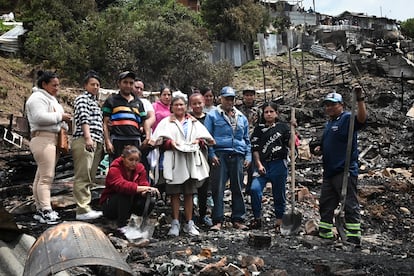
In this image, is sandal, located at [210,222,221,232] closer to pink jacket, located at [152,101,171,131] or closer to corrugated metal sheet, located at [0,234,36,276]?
pink jacket, located at [152,101,171,131]

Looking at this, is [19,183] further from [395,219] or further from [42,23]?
[42,23]

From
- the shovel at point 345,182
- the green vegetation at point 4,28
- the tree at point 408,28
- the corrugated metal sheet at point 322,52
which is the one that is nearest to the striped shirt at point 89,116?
the shovel at point 345,182

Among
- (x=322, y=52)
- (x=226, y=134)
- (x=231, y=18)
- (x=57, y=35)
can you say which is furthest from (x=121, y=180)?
(x=322, y=52)

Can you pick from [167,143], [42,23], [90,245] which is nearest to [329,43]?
[42,23]

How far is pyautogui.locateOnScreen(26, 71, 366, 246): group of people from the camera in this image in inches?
210

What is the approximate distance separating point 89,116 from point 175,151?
1065 mm

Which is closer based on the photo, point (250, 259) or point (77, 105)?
point (250, 259)

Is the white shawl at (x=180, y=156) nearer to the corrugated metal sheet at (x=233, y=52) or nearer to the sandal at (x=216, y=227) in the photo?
the sandal at (x=216, y=227)

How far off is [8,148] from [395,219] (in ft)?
24.3

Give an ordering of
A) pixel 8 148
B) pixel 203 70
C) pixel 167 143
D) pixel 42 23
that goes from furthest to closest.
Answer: pixel 203 70 → pixel 42 23 → pixel 8 148 → pixel 167 143

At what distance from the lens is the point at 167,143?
220 inches

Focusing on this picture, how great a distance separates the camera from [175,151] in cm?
560

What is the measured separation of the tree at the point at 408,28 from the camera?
46781 mm

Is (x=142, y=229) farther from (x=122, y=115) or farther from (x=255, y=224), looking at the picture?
(x=255, y=224)
